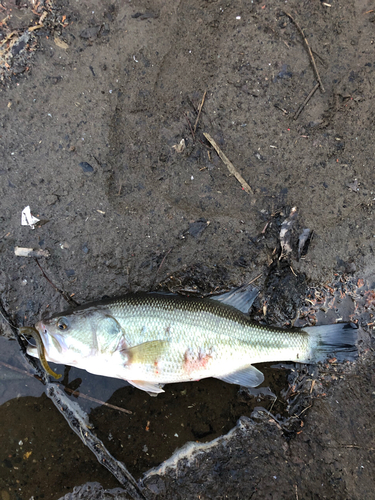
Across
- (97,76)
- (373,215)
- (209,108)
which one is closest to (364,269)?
(373,215)

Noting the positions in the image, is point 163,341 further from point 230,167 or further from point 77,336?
point 230,167

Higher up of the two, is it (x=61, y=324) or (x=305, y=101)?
(x=305, y=101)

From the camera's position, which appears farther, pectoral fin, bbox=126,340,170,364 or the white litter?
the white litter

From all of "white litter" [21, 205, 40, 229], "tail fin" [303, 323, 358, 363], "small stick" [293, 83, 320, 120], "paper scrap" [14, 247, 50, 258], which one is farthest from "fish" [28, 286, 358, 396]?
"small stick" [293, 83, 320, 120]

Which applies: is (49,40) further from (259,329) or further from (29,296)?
(259,329)

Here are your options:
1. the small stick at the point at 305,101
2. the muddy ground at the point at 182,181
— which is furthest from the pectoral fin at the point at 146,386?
the small stick at the point at 305,101

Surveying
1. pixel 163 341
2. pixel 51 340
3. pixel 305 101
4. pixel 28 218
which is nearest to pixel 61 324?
pixel 51 340

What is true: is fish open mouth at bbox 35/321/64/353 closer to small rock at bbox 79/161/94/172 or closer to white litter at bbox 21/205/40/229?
white litter at bbox 21/205/40/229

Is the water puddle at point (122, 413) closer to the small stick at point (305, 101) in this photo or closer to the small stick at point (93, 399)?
the small stick at point (93, 399)
